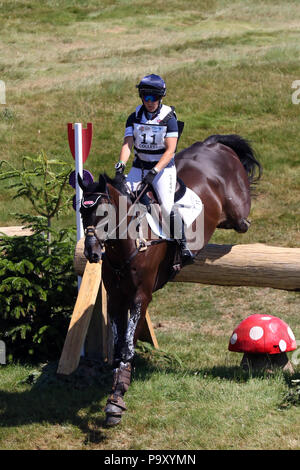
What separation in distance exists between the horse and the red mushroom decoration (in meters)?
1.21

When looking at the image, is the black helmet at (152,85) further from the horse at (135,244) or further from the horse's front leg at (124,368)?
the horse's front leg at (124,368)

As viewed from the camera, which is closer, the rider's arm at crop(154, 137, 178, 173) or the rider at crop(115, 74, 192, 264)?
the rider's arm at crop(154, 137, 178, 173)

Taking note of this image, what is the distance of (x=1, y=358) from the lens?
9.46m

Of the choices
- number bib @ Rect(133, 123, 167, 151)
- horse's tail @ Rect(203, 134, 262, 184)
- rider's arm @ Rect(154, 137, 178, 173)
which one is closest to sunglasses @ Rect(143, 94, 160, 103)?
number bib @ Rect(133, 123, 167, 151)

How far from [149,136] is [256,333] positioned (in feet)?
9.04

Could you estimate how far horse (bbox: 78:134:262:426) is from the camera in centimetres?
708

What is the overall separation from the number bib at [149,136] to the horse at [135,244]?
0.85 metres

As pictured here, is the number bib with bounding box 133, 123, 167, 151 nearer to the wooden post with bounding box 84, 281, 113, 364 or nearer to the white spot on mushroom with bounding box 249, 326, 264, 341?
the wooden post with bounding box 84, 281, 113, 364

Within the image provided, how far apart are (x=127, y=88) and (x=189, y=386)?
16979 mm

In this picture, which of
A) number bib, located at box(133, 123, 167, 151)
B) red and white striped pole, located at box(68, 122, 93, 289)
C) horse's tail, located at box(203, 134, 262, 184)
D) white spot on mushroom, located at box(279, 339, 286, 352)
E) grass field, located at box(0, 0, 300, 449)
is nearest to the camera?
grass field, located at box(0, 0, 300, 449)

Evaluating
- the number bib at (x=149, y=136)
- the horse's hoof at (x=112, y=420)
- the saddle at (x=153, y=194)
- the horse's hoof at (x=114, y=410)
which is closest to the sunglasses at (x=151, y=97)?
the number bib at (x=149, y=136)

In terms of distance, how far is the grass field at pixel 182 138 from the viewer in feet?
24.6

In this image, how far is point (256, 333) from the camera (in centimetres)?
888

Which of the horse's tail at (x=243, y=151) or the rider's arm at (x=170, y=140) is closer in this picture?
the rider's arm at (x=170, y=140)
